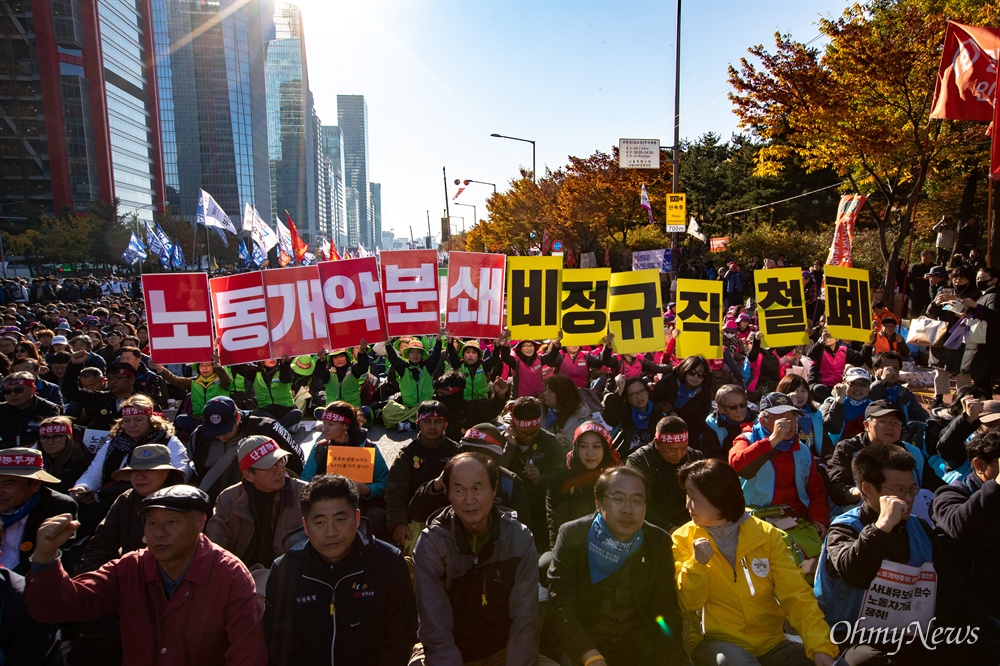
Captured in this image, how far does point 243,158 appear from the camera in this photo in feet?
371

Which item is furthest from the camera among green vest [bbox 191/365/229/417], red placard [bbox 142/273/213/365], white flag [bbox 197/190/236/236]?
white flag [bbox 197/190/236/236]

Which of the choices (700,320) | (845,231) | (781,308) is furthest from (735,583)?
(845,231)

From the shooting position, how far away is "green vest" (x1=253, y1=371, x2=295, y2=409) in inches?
328

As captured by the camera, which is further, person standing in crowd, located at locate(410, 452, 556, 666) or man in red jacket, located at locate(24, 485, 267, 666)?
person standing in crowd, located at locate(410, 452, 556, 666)

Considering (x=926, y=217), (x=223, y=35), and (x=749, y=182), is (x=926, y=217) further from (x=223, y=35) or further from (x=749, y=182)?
(x=223, y=35)

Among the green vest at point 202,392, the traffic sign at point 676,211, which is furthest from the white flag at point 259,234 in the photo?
the green vest at point 202,392

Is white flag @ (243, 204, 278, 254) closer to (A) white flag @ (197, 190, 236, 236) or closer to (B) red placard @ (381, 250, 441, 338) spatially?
(A) white flag @ (197, 190, 236, 236)

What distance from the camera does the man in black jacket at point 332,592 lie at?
2869 millimetres

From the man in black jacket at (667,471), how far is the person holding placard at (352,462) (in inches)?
78.7

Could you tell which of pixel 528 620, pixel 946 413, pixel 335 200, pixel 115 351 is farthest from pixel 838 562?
pixel 335 200

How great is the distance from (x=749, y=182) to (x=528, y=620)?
33.8 metres

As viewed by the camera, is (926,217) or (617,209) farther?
(617,209)

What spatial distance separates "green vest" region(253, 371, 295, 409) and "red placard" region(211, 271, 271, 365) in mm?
1621

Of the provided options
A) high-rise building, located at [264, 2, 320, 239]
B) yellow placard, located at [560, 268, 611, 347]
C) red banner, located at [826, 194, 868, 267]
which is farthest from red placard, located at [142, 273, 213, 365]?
high-rise building, located at [264, 2, 320, 239]
